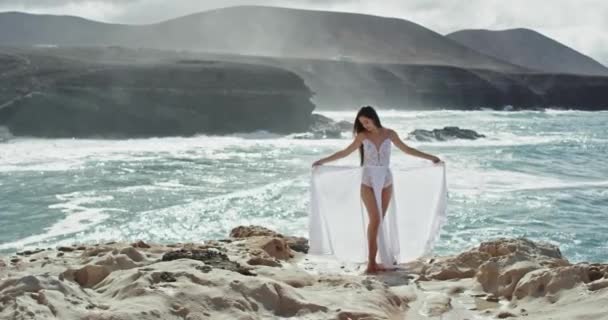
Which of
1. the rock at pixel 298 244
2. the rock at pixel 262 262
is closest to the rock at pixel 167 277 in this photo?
the rock at pixel 262 262

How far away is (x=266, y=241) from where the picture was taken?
22.3 ft

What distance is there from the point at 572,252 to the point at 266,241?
5983 millimetres

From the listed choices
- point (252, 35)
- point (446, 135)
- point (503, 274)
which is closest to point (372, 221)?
point (503, 274)

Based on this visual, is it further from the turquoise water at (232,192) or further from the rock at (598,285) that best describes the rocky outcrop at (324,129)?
the rock at (598,285)

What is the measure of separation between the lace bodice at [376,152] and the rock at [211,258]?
4.74 ft

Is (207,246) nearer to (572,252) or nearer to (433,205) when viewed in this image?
(433,205)

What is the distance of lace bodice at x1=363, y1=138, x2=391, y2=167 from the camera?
6121 mm

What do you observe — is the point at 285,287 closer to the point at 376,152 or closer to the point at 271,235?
the point at 376,152

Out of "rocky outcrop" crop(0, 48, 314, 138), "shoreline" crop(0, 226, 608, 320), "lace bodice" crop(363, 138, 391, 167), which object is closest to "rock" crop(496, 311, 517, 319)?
"shoreline" crop(0, 226, 608, 320)

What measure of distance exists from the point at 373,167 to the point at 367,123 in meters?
0.37

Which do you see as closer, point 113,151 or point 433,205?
point 433,205

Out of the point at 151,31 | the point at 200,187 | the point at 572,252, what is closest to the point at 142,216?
the point at 200,187

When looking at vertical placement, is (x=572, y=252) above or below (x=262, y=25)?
below

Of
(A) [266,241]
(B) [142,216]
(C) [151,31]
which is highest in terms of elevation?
(C) [151,31]
